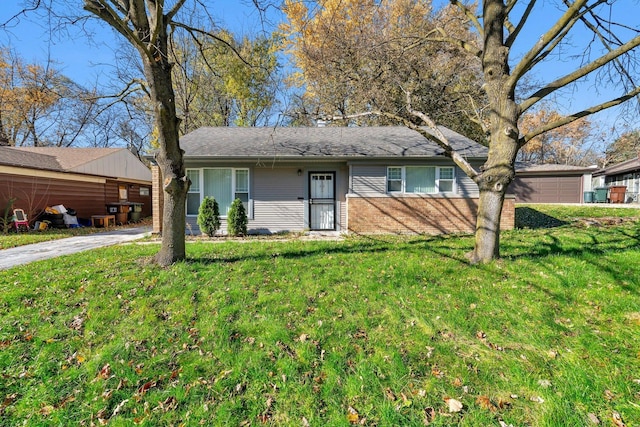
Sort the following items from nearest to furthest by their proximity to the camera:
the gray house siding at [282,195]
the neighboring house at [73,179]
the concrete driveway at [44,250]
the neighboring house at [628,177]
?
the concrete driveway at [44,250] → the gray house siding at [282,195] → the neighboring house at [73,179] → the neighboring house at [628,177]

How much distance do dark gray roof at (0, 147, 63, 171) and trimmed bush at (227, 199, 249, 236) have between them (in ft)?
29.7

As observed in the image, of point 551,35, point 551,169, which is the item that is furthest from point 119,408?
point 551,169

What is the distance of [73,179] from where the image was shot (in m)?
14.1

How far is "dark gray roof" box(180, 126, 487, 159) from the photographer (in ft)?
31.7

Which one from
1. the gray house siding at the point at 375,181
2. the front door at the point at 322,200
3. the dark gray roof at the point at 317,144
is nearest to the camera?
the dark gray roof at the point at 317,144

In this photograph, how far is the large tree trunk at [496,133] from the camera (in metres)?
5.19

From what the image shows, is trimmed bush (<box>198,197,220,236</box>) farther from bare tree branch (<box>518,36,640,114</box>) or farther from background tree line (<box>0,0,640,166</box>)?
bare tree branch (<box>518,36,640,114</box>)

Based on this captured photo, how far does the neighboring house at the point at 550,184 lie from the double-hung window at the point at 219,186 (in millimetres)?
18988

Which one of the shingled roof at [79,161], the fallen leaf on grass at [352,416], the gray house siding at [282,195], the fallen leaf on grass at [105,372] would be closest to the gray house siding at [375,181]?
the gray house siding at [282,195]

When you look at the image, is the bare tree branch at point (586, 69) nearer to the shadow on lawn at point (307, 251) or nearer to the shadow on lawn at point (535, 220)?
the shadow on lawn at point (307, 251)

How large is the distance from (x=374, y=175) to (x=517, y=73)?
526cm

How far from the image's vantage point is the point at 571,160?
34.6m

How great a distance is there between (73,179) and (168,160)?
12571 millimetres

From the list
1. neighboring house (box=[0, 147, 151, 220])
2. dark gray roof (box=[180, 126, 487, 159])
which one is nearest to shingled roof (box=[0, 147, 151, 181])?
neighboring house (box=[0, 147, 151, 220])
